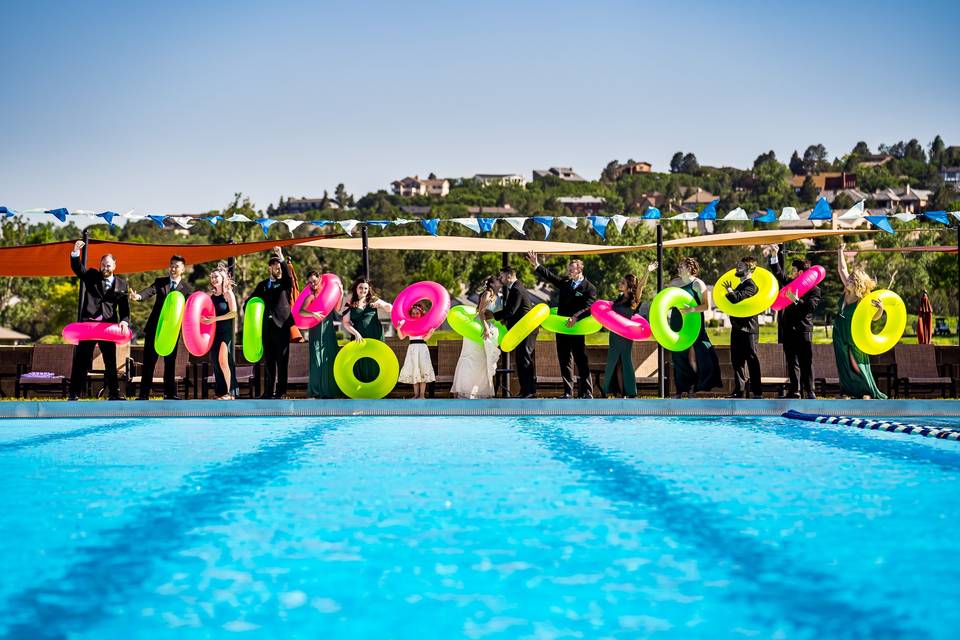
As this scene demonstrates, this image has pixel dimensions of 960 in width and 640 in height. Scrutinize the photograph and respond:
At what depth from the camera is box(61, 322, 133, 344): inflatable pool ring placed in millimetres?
11992

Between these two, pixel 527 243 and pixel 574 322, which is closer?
pixel 574 322

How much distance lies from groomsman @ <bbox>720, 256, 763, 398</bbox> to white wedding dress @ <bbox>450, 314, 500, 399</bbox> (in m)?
2.89

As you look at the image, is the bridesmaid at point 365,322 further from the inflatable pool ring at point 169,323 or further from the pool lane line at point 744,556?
the pool lane line at point 744,556

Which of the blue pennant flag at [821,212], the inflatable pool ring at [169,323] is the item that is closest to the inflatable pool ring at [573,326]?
the blue pennant flag at [821,212]

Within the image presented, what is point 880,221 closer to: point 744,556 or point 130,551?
point 744,556

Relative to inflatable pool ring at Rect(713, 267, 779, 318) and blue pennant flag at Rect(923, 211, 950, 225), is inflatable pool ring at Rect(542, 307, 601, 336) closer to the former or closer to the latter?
inflatable pool ring at Rect(713, 267, 779, 318)

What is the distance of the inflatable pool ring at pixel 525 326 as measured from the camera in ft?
40.8

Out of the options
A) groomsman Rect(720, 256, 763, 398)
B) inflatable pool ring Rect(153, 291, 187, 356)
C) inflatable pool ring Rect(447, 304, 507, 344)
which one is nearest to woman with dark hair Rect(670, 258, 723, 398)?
groomsman Rect(720, 256, 763, 398)

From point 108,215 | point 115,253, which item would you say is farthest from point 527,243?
point 115,253

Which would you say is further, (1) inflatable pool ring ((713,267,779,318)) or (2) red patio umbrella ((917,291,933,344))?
(2) red patio umbrella ((917,291,933,344))

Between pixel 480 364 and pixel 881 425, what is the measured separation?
473cm

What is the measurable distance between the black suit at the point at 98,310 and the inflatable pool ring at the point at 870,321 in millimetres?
8525

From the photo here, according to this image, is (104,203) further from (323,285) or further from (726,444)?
(726,444)

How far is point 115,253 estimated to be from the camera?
1496 centimetres
